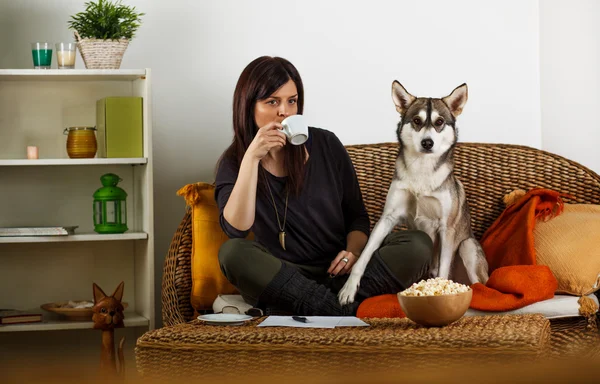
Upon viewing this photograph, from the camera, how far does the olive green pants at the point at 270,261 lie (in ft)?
6.33

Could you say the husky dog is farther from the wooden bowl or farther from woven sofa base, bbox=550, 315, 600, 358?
the wooden bowl

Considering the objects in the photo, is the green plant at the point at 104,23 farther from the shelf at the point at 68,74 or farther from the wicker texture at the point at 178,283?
the wicker texture at the point at 178,283

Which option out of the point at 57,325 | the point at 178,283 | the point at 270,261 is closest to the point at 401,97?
the point at 270,261

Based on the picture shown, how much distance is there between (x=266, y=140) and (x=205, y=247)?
46 cm

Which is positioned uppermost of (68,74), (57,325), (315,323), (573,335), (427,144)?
(68,74)

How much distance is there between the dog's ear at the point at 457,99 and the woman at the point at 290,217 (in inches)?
15.1

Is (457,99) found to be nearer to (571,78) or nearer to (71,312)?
(571,78)

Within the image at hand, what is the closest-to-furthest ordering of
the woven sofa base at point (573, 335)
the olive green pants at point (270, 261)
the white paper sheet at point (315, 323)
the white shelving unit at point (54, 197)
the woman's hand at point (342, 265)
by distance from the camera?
1. the white paper sheet at point (315, 323)
2. the woven sofa base at point (573, 335)
3. the olive green pants at point (270, 261)
4. the woman's hand at point (342, 265)
5. the white shelving unit at point (54, 197)

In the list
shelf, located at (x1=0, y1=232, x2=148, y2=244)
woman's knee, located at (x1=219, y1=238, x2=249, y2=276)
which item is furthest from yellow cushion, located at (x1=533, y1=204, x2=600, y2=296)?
shelf, located at (x1=0, y1=232, x2=148, y2=244)

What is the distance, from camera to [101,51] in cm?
251

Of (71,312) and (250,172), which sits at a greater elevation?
(250,172)

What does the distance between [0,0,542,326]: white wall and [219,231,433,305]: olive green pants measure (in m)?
0.97

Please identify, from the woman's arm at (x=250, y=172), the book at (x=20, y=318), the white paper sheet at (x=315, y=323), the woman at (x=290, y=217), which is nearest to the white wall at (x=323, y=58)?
the book at (x=20, y=318)

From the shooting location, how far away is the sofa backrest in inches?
101
